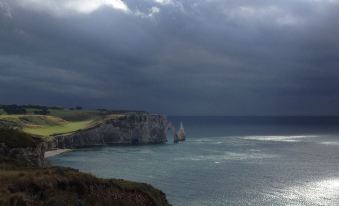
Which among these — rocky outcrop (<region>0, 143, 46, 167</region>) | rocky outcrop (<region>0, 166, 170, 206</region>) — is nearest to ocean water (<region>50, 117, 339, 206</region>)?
rocky outcrop (<region>0, 143, 46, 167</region>)

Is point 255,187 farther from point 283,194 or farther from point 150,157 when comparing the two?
point 150,157

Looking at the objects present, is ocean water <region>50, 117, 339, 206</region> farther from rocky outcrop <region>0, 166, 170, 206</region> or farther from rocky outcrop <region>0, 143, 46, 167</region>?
rocky outcrop <region>0, 166, 170, 206</region>

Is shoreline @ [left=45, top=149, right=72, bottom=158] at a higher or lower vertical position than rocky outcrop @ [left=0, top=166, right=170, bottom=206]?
lower

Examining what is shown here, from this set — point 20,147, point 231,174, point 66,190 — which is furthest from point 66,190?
point 231,174

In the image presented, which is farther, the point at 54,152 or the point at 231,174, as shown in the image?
the point at 54,152

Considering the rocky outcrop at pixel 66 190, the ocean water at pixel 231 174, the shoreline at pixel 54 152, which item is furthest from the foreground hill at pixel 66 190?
the shoreline at pixel 54 152

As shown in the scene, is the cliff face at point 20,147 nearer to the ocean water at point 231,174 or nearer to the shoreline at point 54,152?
the ocean water at point 231,174

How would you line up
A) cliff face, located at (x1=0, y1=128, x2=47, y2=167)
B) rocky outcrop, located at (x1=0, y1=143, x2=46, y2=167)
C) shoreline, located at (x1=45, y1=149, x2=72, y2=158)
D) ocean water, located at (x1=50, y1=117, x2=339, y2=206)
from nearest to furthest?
rocky outcrop, located at (x1=0, y1=143, x2=46, y2=167) → cliff face, located at (x1=0, y1=128, x2=47, y2=167) → ocean water, located at (x1=50, y1=117, x2=339, y2=206) → shoreline, located at (x1=45, y1=149, x2=72, y2=158)

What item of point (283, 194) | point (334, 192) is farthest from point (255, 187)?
point (334, 192)

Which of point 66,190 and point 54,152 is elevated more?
point 66,190

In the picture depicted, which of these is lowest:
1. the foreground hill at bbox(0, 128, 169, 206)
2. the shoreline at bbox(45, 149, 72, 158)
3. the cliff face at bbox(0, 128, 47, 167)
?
the shoreline at bbox(45, 149, 72, 158)

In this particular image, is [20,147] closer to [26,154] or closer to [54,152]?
[26,154]
